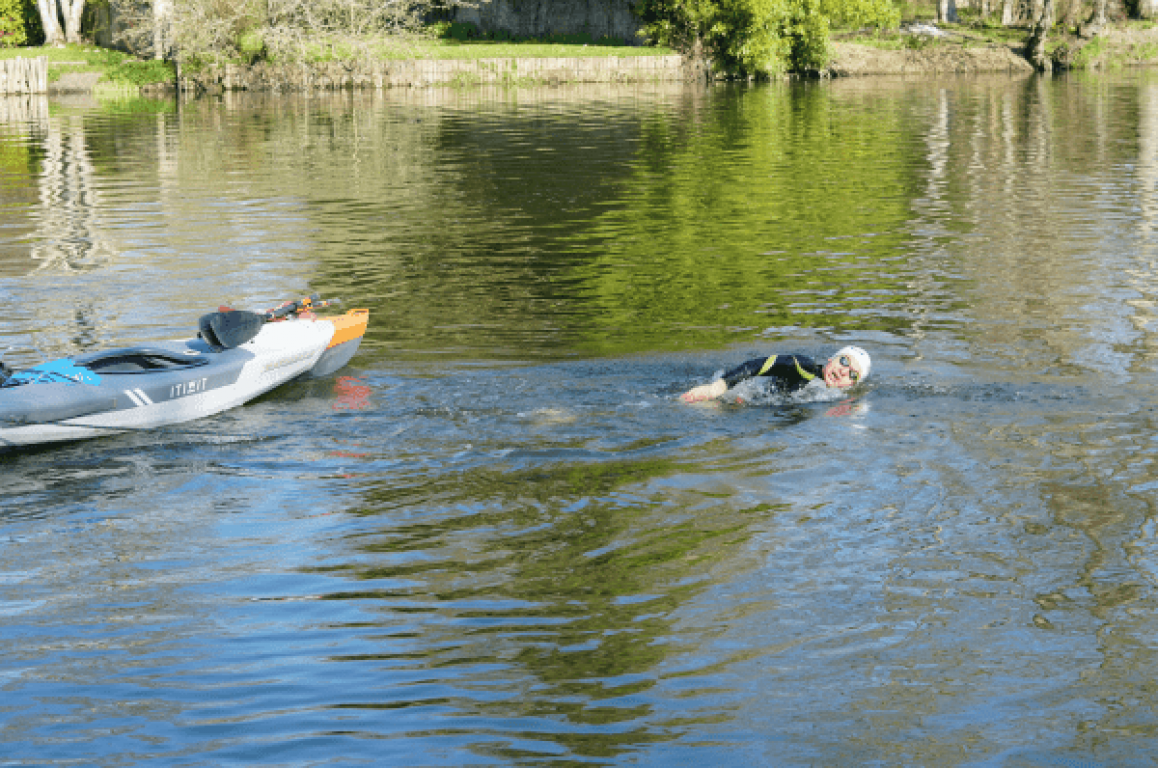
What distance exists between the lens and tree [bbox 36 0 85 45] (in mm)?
60188

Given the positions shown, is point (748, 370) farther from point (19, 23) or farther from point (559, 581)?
point (19, 23)

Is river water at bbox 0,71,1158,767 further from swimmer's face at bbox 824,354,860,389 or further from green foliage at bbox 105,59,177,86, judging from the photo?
green foliage at bbox 105,59,177,86

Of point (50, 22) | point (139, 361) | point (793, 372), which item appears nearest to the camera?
point (139, 361)

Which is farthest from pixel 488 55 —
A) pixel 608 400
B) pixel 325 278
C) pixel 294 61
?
pixel 608 400

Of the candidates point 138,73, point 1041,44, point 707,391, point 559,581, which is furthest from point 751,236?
point 1041,44

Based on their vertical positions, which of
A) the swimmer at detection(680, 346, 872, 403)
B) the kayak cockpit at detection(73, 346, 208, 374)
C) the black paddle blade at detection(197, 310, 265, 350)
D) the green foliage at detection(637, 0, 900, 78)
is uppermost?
the green foliage at detection(637, 0, 900, 78)

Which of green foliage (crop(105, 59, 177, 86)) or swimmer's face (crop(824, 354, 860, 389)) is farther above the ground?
green foliage (crop(105, 59, 177, 86))

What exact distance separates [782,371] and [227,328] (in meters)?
5.60

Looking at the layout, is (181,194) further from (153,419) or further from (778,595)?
(778,595)

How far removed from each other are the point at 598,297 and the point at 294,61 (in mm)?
41714

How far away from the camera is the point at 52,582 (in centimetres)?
820

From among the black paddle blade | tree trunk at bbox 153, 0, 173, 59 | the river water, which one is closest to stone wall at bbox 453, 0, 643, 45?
tree trunk at bbox 153, 0, 173, 59

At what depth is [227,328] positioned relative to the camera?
12.5 meters

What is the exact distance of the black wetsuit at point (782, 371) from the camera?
1191 cm
